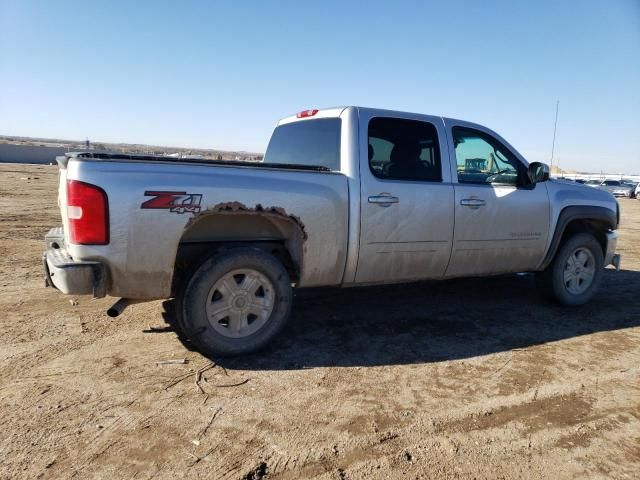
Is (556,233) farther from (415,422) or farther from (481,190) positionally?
(415,422)

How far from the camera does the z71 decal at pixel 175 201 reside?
3.40 meters

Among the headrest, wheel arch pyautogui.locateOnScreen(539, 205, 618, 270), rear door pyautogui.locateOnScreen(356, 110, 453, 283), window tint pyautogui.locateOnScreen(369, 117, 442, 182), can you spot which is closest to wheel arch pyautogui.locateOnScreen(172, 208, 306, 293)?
rear door pyautogui.locateOnScreen(356, 110, 453, 283)

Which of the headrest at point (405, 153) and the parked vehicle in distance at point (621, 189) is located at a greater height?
the headrest at point (405, 153)

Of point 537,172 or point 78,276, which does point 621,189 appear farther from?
point 78,276

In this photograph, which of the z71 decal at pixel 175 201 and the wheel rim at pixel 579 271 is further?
the wheel rim at pixel 579 271

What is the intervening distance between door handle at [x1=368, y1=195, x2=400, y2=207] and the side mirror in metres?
1.79

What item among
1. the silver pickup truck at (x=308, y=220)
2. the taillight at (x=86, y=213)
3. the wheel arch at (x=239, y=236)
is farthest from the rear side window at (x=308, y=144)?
the taillight at (x=86, y=213)

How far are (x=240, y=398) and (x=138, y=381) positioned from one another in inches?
31.0

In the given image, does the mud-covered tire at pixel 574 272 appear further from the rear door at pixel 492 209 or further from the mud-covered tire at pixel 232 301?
the mud-covered tire at pixel 232 301

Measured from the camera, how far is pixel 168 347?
4105 millimetres

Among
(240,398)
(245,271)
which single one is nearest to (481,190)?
(245,271)

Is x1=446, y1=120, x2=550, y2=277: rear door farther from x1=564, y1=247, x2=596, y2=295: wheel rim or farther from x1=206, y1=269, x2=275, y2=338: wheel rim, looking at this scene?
x1=206, y1=269, x2=275, y2=338: wheel rim

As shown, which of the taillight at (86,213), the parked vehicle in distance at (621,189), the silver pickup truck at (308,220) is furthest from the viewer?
the parked vehicle in distance at (621,189)

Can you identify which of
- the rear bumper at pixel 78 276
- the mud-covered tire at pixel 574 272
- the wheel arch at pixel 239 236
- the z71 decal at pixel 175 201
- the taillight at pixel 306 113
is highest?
the taillight at pixel 306 113
